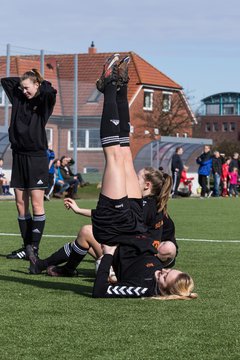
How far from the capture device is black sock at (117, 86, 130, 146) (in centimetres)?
863

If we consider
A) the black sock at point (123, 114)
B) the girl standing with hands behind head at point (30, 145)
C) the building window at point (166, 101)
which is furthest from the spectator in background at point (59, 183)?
the building window at point (166, 101)

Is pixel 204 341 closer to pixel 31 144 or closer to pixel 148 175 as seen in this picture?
pixel 148 175

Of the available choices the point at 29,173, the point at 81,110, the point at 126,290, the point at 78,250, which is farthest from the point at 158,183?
the point at 81,110

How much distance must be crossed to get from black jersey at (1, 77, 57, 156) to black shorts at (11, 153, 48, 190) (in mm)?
82

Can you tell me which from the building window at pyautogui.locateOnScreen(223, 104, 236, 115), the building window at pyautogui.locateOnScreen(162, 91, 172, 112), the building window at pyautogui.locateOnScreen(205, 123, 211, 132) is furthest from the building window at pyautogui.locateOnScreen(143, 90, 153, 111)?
the building window at pyautogui.locateOnScreen(223, 104, 236, 115)

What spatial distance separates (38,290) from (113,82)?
6.02 feet

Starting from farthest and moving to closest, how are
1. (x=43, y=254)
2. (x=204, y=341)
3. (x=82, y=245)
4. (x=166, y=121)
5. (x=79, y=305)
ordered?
(x=166, y=121), (x=43, y=254), (x=82, y=245), (x=79, y=305), (x=204, y=341)

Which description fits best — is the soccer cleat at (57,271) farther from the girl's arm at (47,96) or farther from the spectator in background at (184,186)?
the spectator in background at (184,186)

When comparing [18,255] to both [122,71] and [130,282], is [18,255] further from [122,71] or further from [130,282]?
[122,71]

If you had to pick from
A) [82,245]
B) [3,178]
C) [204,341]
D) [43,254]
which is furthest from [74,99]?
[204,341]

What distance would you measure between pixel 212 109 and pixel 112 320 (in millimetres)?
162111

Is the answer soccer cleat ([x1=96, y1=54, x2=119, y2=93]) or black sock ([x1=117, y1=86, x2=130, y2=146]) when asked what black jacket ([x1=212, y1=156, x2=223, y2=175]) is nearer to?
black sock ([x1=117, y1=86, x2=130, y2=146])

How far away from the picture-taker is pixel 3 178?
107 ft

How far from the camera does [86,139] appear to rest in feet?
142
